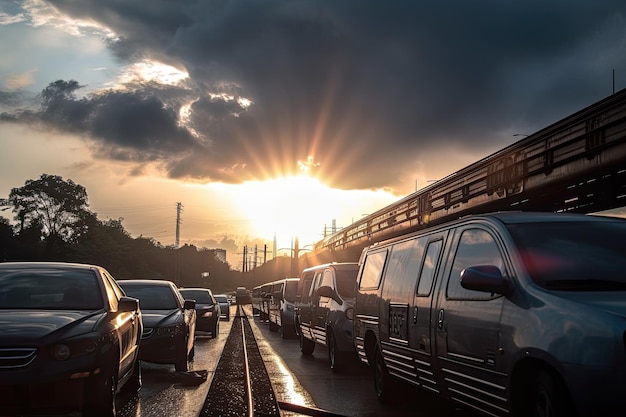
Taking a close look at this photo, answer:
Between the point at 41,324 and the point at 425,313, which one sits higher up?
the point at 425,313

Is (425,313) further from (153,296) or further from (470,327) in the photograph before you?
(153,296)

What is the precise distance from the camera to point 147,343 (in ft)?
38.4

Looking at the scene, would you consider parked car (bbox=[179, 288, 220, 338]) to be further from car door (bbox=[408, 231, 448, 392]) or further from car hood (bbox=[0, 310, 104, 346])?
car door (bbox=[408, 231, 448, 392])

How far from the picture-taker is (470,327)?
5914 mm

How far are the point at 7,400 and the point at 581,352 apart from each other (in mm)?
4521

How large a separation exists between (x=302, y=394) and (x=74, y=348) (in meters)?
4.24

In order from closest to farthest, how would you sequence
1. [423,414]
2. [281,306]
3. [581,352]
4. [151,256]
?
1. [581,352]
2. [423,414]
3. [281,306]
4. [151,256]

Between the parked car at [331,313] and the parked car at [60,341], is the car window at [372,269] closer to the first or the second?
the parked car at [331,313]

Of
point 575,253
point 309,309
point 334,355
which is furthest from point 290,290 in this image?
point 575,253

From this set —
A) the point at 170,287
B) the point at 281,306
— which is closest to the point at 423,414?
the point at 170,287

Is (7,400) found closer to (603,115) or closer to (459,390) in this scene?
(459,390)

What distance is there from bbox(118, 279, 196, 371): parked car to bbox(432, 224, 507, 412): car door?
628 centimetres

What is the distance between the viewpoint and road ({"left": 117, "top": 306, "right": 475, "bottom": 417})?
8500 millimetres

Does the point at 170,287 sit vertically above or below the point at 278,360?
above
